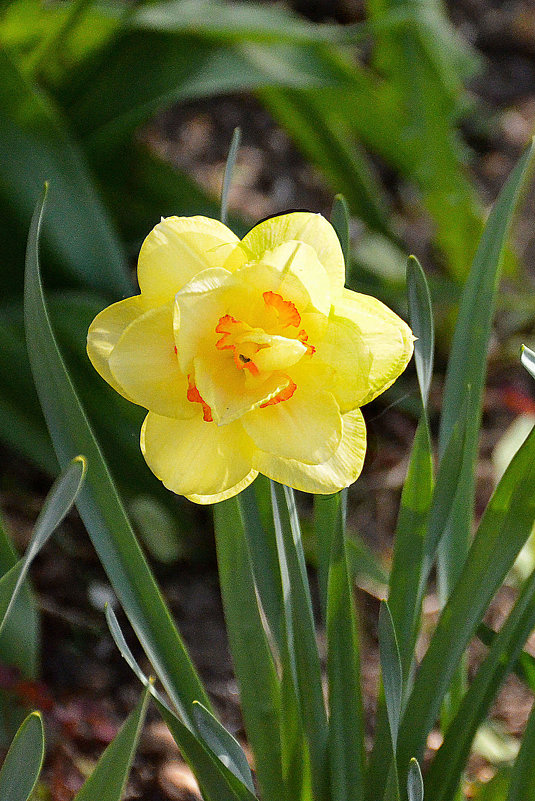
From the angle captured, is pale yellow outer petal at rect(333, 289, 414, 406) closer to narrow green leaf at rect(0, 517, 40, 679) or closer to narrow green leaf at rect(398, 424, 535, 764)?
narrow green leaf at rect(398, 424, 535, 764)

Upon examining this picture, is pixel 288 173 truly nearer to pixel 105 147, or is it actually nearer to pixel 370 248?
pixel 370 248

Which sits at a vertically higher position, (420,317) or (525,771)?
(420,317)

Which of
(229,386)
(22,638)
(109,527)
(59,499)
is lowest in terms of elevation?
(22,638)

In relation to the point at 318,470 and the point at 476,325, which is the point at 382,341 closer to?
the point at 318,470

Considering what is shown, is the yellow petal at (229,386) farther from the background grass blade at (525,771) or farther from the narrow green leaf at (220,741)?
the background grass blade at (525,771)

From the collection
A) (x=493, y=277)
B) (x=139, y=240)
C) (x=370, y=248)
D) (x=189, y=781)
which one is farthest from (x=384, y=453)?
(x=493, y=277)

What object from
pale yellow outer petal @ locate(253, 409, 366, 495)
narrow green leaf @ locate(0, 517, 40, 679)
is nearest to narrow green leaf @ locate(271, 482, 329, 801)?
pale yellow outer petal @ locate(253, 409, 366, 495)

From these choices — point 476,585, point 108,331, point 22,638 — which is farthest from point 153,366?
point 22,638
